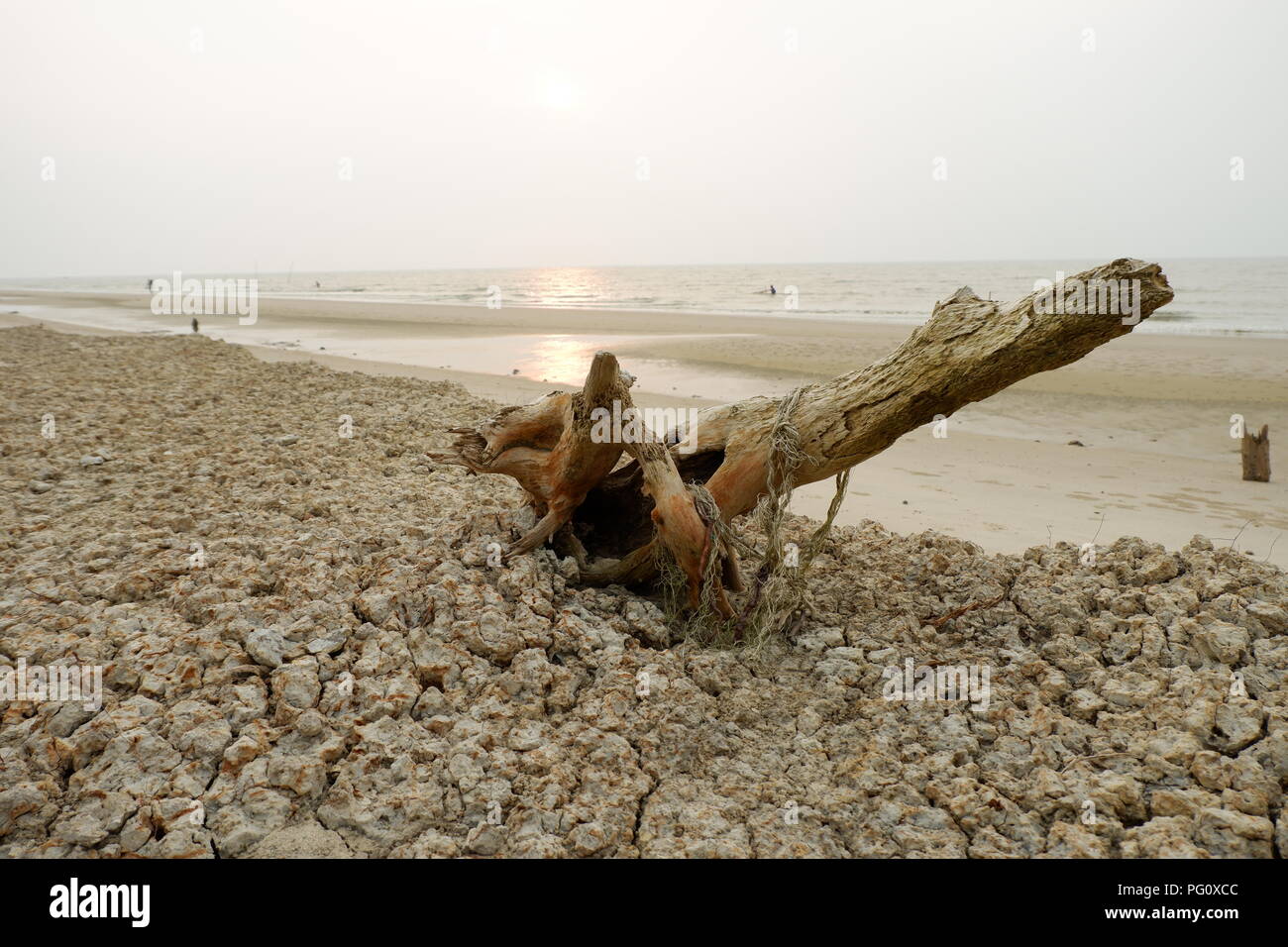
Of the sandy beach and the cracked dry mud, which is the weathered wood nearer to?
the cracked dry mud

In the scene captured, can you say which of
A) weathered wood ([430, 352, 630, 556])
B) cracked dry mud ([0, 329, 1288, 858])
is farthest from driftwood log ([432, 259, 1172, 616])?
cracked dry mud ([0, 329, 1288, 858])

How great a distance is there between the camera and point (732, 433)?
14.2ft

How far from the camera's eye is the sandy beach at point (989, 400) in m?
6.62

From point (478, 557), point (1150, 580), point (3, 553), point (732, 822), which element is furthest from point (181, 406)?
point (1150, 580)

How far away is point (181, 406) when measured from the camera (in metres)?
8.41

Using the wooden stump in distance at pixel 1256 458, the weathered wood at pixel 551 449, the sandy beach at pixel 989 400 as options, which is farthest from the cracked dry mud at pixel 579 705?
the wooden stump in distance at pixel 1256 458

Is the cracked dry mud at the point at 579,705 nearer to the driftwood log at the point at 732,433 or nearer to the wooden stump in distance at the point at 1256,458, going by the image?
the driftwood log at the point at 732,433

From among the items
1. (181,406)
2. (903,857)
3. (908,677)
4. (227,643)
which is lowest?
(903,857)

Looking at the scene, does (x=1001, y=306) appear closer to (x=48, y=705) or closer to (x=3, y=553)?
(x=48, y=705)

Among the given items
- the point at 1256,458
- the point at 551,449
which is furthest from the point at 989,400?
the point at 551,449

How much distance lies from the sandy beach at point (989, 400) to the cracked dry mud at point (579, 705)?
178cm

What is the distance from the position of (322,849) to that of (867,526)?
13.5 ft

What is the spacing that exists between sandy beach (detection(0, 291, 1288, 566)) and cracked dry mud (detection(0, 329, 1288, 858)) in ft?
5.83

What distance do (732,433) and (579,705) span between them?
5.80ft
